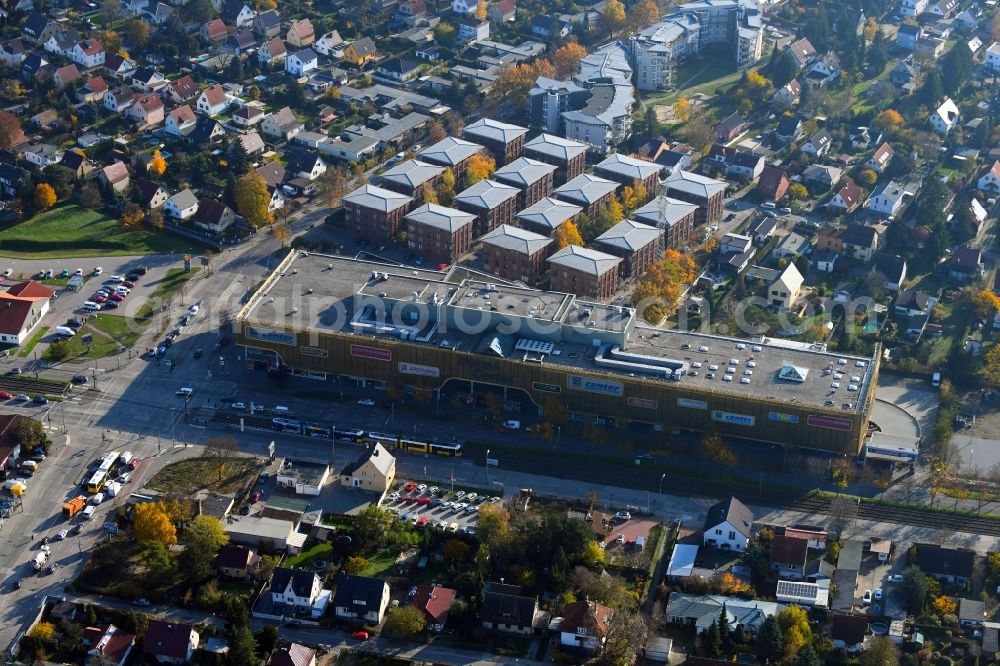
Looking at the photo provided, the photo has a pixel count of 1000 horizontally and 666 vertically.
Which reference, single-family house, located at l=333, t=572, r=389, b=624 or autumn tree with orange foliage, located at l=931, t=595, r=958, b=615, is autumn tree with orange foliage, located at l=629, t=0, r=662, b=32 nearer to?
autumn tree with orange foliage, located at l=931, t=595, r=958, b=615

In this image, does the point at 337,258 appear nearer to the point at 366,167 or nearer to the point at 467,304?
the point at 467,304

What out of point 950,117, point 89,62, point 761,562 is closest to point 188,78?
point 89,62

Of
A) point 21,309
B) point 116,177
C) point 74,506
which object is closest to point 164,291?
point 21,309

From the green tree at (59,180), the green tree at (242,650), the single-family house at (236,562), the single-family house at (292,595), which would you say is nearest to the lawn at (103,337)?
the green tree at (59,180)

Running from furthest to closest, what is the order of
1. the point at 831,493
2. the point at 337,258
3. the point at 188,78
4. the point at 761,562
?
the point at 188,78 < the point at 337,258 < the point at 831,493 < the point at 761,562

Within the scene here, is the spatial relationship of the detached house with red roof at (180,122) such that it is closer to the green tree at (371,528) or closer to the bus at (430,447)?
the bus at (430,447)

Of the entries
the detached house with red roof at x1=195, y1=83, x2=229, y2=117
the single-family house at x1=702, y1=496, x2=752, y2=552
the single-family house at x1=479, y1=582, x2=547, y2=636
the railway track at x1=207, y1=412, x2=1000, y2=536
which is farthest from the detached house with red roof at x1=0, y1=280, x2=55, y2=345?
the single-family house at x1=702, y1=496, x2=752, y2=552
